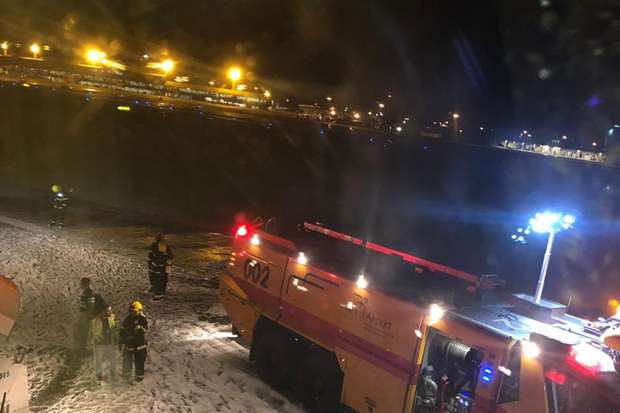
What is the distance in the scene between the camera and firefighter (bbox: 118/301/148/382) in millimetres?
7750

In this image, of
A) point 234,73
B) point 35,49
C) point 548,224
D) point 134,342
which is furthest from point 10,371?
point 35,49

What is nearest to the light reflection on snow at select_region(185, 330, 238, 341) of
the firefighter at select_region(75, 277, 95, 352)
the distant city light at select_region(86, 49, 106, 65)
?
the firefighter at select_region(75, 277, 95, 352)

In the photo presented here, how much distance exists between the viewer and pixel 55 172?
105 ft

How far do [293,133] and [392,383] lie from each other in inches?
1521

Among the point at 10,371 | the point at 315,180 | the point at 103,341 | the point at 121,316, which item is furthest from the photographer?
the point at 315,180

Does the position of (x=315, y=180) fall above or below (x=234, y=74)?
below

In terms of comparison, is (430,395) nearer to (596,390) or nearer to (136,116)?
(596,390)

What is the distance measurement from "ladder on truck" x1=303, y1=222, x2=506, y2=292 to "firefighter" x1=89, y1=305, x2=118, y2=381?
11.6 ft

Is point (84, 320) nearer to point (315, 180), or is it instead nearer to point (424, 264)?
point (424, 264)

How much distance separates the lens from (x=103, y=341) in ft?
26.1

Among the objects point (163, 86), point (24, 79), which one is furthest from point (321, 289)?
point (24, 79)

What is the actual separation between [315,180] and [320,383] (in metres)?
28.0

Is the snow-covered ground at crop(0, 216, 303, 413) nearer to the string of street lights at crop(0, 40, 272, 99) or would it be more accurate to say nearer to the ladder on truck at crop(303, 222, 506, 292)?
the ladder on truck at crop(303, 222, 506, 292)

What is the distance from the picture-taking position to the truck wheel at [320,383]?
7.43 m
